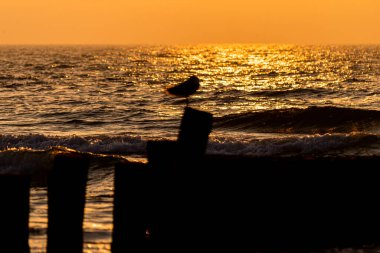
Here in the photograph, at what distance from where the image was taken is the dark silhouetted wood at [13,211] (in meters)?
6.53

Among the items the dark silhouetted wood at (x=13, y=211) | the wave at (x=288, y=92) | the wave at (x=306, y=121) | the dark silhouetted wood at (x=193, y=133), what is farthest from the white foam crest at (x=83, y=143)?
the wave at (x=288, y=92)

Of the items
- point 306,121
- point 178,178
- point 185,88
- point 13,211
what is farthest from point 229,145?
point 13,211

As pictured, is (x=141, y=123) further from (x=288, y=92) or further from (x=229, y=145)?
(x=288, y=92)

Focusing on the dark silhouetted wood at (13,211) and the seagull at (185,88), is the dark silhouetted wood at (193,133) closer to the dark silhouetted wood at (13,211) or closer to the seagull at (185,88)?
the seagull at (185,88)

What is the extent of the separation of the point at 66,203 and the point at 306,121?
2274cm

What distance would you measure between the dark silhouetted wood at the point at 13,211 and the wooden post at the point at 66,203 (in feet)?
1.10

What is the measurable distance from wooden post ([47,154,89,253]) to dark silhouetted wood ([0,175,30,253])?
336 mm

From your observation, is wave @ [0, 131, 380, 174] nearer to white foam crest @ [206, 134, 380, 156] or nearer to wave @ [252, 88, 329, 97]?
white foam crest @ [206, 134, 380, 156]

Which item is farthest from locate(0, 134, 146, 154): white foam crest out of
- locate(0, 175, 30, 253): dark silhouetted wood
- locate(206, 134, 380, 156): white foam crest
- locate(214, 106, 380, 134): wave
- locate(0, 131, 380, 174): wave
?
locate(0, 175, 30, 253): dark silhouetted wood

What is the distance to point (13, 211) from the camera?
258 inches

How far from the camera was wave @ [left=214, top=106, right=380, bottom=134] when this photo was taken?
27.1 metres

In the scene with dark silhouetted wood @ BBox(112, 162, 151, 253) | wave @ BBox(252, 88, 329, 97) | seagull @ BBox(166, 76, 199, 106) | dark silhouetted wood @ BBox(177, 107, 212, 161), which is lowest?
wave @ BBox(252, 88, 329, 97)

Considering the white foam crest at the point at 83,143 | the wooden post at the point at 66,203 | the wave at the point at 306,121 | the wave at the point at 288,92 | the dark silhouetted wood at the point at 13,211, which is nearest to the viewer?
the dark silhouetted wood at the point at 13,211

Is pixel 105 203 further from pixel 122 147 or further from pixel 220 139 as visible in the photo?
pixel 220 139
